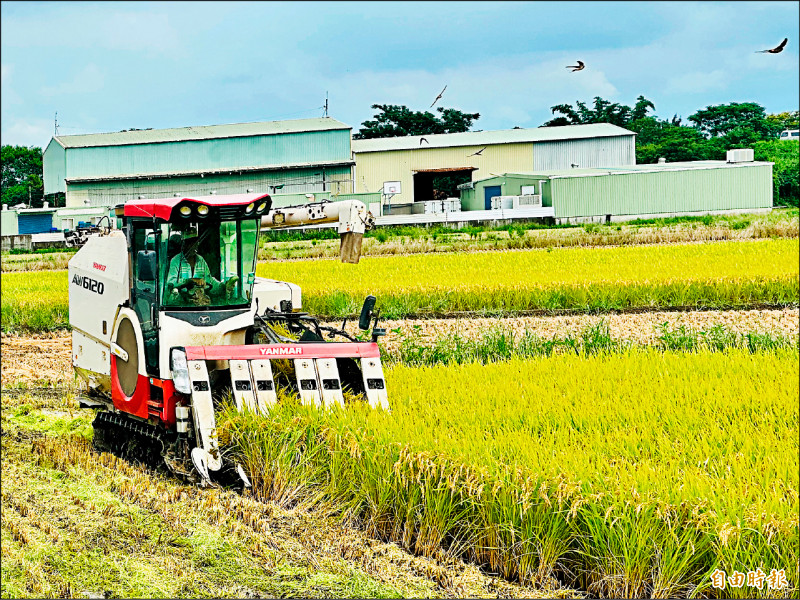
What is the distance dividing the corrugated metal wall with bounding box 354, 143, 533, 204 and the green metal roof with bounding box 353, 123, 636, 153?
0.28 meters

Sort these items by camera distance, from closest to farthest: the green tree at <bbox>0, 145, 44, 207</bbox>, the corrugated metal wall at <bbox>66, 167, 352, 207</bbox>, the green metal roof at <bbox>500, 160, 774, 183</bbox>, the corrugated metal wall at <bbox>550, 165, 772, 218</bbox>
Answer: the corrugated metal wall at <bbox>550, 165, 772, 218</bbox>
the green metal roof at <bbox>500, 160, 774, 183</bbox>
the corrugated metal wall at <bbox>66, 167, 352, 207</bbox>
the green tree at <bbox>0, 145, 44, 207</bbox>

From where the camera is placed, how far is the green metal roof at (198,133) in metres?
42.6

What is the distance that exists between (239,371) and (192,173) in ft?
116

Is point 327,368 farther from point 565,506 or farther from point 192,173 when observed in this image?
point 192,173

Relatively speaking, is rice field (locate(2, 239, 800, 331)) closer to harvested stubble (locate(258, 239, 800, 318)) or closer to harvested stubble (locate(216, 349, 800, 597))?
harvested stubble (locate(258, 239, 800, 318))

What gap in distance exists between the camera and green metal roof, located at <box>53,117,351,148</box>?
42.6 meters

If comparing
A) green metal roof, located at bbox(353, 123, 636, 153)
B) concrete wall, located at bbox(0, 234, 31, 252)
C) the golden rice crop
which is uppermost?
green metal roof, located at bbox(353, 123, 636, 153)

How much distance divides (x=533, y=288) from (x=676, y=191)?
24.1 meters

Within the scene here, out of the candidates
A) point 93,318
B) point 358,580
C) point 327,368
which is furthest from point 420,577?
point 93,318

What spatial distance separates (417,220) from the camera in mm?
37969

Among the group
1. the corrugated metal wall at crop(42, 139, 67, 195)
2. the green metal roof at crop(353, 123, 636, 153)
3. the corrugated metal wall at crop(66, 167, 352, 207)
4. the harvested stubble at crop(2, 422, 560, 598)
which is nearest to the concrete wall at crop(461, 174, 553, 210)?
the green metal roof at crop(353, 123, 636, 153)

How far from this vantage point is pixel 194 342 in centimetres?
782

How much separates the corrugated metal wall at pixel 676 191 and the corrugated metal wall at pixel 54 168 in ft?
74.5

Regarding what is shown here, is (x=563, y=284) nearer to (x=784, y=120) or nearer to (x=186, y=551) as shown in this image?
(x=186, y=551)
